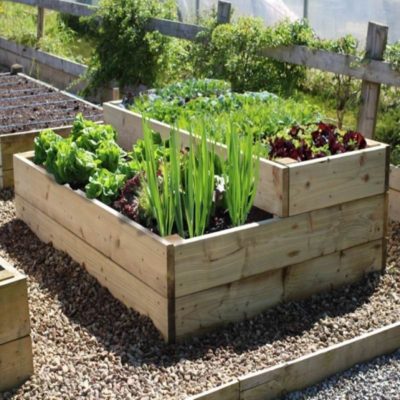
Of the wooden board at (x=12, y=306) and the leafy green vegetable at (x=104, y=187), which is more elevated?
the leafy green vegetable at (x=104, y=187)

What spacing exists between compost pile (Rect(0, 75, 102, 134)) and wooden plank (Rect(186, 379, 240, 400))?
373 centimetres

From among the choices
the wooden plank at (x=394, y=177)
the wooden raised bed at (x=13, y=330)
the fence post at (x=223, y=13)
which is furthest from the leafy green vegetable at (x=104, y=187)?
the fence post at (x=223, y=13)

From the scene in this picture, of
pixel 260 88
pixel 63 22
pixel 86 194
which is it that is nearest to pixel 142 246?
pixel 86 194

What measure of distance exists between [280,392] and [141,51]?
5835mm

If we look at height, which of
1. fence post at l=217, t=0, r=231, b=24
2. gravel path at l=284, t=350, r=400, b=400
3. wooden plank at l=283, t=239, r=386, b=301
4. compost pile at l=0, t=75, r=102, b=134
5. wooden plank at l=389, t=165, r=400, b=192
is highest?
fence post at l=217, t=0, r=231, b=24

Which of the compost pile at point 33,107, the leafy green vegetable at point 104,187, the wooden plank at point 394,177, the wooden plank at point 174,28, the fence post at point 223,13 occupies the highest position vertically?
the fence post at point 223,13

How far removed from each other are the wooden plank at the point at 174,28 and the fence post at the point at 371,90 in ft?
6.99

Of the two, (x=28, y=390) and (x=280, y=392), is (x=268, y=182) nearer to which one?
(x=280, y=392)

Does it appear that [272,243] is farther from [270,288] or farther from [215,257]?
[215,257]

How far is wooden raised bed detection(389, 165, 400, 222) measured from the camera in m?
5.75

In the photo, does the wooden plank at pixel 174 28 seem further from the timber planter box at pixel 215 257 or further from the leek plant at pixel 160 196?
the leek plant at pixel 160 196

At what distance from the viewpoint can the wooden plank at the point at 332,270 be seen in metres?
4.74

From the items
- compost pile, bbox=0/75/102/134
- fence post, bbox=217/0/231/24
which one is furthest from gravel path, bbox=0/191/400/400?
fence post, bbox=217/0/231/24

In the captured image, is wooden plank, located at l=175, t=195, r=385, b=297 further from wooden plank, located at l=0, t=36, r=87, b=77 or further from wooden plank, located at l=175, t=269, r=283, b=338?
wooden plank, located at l=0, t=36, r=87, b=77
